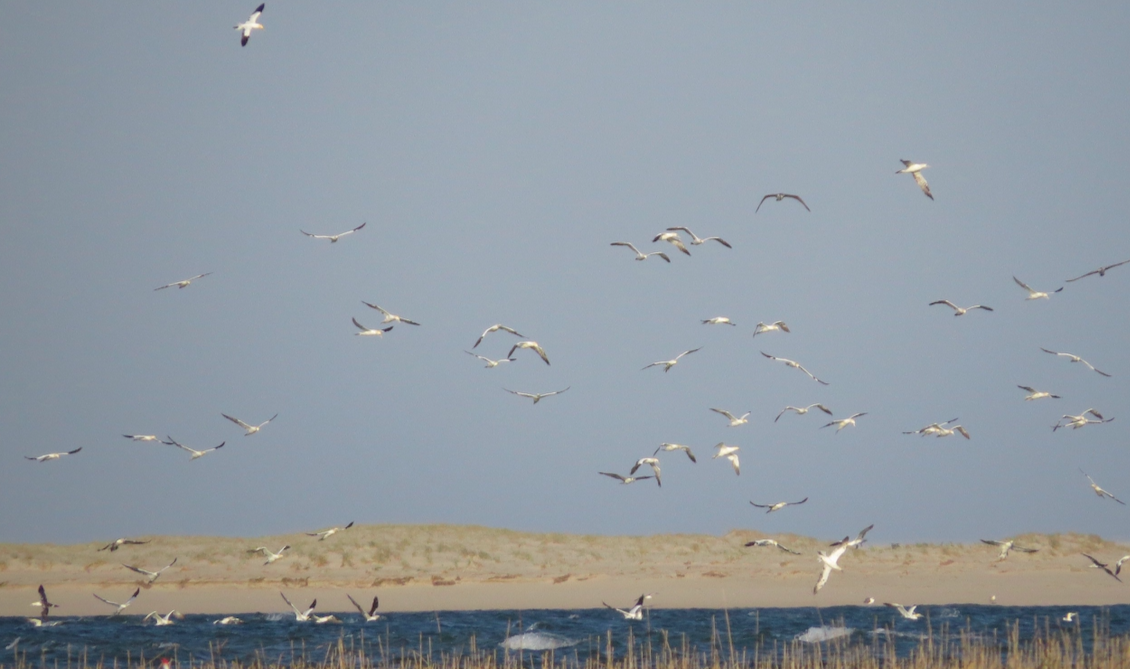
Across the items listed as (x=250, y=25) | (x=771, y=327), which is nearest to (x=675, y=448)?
(x=771, y=327)

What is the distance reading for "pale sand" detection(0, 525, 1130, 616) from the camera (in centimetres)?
3609

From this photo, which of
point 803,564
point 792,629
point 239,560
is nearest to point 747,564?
point 803,564

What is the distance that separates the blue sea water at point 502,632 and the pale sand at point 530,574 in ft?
7.54

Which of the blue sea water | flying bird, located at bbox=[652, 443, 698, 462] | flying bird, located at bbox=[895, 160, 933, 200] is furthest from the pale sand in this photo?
flying bird, located at bbox=[895, 160, 933, 200]

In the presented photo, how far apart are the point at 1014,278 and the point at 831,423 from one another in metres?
5.77

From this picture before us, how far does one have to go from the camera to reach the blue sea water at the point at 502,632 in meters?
26.1

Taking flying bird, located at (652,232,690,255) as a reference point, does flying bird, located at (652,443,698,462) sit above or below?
below

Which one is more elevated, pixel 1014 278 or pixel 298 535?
pixel 1014 278

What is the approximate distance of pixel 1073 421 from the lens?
1059 inches

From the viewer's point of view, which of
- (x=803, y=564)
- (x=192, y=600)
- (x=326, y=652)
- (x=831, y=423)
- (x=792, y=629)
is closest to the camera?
(x=326, y=652)

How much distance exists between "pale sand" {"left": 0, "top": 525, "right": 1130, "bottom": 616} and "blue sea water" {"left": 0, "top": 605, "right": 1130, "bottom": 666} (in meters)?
2.30

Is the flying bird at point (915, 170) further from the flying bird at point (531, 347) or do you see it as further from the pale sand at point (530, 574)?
the pale sand at point (530, 574)

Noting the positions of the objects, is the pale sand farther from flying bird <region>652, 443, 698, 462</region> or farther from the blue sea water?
flying bird <region>652, 443, 698, 462</region>

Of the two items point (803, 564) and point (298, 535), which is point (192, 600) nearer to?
point (298, 535)
